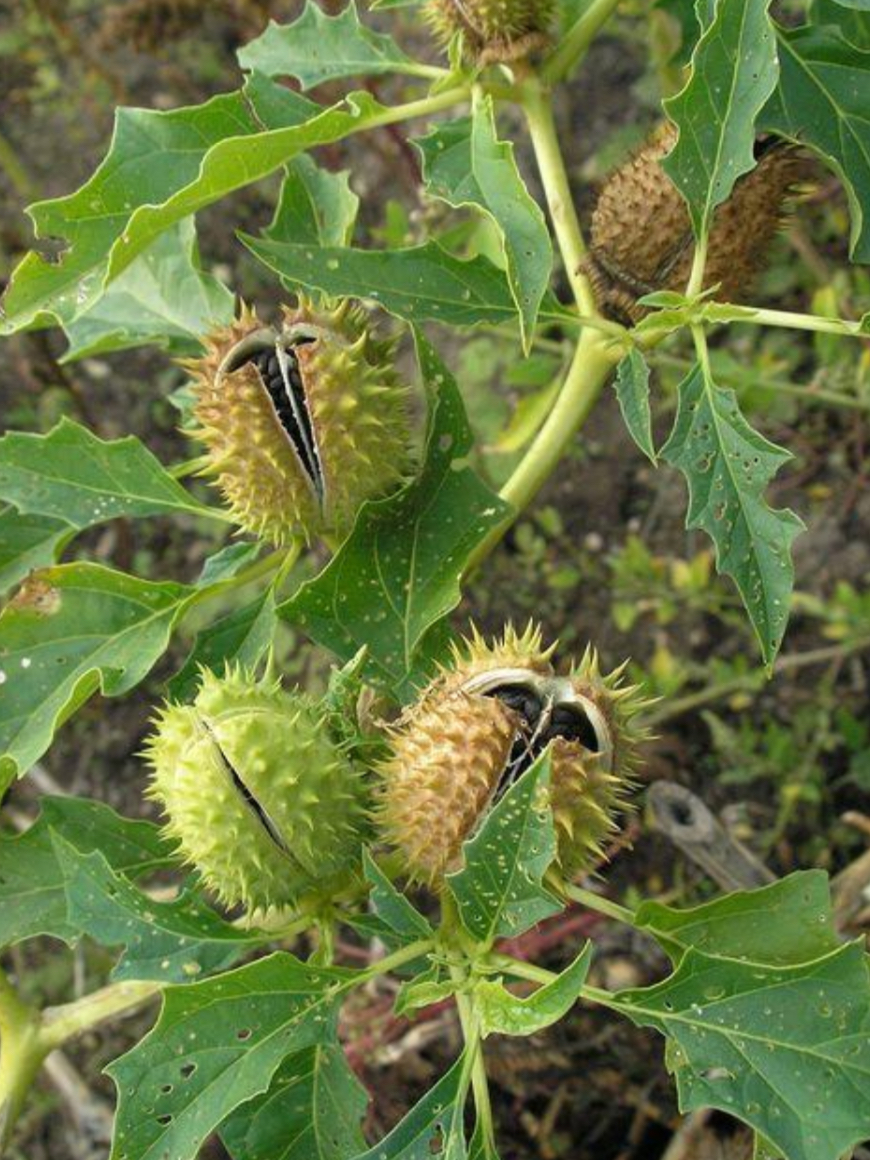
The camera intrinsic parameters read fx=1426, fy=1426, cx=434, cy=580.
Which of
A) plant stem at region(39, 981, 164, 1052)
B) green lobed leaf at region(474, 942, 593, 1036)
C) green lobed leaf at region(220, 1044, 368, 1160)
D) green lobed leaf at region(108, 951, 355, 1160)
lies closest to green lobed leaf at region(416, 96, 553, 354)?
green lobed leaf at region(474, 942, 593, 1036)

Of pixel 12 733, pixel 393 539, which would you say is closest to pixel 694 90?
pixel 393 539

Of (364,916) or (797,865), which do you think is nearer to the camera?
(364,916)

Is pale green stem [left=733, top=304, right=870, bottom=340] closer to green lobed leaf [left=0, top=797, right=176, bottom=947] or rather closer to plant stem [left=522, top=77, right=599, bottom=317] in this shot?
plant stem [left=522, top=77, right=599, bottom=317]

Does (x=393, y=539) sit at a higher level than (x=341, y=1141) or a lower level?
higher

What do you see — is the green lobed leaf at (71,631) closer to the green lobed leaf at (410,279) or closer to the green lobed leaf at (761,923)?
the green lobed leaf at (410,279)

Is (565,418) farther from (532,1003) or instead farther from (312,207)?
(532,1003)

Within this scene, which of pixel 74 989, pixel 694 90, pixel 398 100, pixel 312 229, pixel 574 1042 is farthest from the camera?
pixel 398 100

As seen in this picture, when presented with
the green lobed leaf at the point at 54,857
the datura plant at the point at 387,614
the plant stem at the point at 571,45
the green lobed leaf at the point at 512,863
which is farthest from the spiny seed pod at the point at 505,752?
the plant stem at the point at 571,45

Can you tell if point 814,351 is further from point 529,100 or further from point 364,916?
point 364,916
